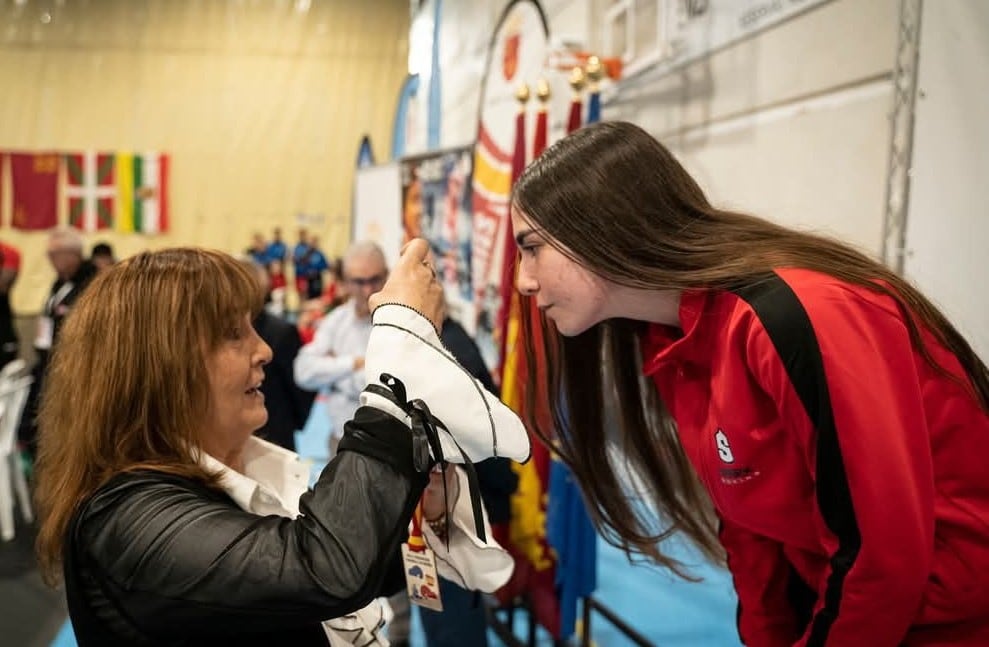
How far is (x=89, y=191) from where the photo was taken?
986 cm

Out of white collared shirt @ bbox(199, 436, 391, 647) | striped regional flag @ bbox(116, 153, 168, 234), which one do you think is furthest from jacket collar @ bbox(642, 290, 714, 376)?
striped regional flag @ bbox(116, 153, 168, 234)

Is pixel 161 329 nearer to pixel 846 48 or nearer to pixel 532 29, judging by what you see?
pixel 846 48

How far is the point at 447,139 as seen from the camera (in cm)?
589

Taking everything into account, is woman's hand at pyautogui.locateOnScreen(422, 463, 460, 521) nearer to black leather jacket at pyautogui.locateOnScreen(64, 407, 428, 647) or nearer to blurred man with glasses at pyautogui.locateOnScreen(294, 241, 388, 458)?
black leather jacket at pyautogui.locateOnScreen(64, 407, 428, 647)

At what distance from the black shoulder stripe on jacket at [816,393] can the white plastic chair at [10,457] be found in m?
3.67

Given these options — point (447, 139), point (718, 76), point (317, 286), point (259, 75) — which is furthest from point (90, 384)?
point (259, 75)

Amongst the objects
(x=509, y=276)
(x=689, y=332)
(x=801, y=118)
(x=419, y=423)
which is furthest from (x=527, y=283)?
(x=509, y=276)

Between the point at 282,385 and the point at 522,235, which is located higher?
the point at 522,235

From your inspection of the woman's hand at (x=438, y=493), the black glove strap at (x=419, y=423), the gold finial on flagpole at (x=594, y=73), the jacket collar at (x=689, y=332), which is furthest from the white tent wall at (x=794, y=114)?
the black glove strap at (x=419, y=423)

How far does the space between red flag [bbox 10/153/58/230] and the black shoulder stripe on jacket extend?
10.8 meters

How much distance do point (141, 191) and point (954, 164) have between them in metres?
10.2

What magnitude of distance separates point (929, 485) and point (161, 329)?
0.89 metres

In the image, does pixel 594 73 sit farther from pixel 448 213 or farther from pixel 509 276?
pixel 448 213

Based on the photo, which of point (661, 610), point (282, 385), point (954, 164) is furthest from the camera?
point (661, 610)
